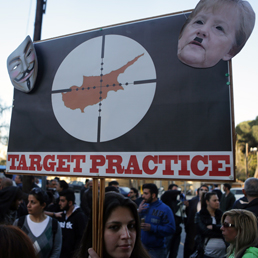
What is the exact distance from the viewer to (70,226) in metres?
3.88

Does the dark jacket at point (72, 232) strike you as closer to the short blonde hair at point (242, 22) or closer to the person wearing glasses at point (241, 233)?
the person wearing glasses at point (241, 233)

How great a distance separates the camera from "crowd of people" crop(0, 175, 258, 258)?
A: 63.2 inches

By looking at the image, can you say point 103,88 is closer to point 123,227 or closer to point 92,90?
point 92,90

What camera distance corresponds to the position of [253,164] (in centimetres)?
3800

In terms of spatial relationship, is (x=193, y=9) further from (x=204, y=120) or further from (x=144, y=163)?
(x=144, y=163)

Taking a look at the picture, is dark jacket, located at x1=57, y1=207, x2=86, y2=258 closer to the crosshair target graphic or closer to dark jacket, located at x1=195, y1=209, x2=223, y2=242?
dark jacket, located at x1=195, y1=209, x2=223, y2=242

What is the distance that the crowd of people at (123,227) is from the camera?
1606 mm

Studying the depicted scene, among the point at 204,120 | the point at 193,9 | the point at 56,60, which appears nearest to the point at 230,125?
the point at 204,120

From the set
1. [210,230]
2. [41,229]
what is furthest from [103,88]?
[210,230]

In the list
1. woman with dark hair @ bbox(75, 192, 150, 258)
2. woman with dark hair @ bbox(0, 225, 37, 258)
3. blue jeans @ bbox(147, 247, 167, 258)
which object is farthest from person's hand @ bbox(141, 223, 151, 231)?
woman with dark hair @ bbox(0, 225, 37, 258)

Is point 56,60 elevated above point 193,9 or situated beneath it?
situated beneath

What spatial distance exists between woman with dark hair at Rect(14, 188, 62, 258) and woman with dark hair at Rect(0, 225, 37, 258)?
1765mm

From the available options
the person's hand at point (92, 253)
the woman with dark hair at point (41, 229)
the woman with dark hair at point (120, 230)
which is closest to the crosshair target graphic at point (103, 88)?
the woman with dark hair at point (120, 230)

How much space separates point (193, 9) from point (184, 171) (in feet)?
3.91
